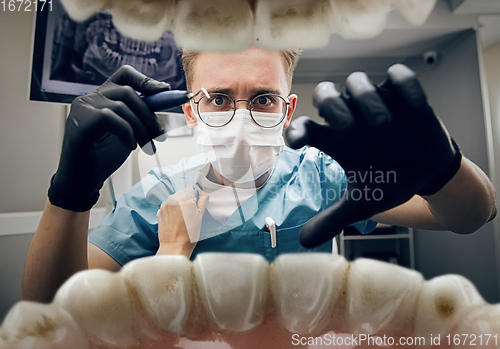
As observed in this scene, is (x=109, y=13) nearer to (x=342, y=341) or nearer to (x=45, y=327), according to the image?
(x=45, y=327)

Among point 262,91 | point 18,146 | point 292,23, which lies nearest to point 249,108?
point 262,91

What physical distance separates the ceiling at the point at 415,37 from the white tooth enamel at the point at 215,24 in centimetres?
11

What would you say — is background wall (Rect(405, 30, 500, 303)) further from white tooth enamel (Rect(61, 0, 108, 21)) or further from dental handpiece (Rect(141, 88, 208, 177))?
white tooth enamel (Rect(61, 0, 108, 21))

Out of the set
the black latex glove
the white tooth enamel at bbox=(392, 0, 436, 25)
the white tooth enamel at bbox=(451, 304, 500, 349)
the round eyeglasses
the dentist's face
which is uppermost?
the white tooth enamel at bbox=(392, 0, 436, 25)

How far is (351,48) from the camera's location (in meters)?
0.42

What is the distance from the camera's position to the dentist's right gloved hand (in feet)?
1.38

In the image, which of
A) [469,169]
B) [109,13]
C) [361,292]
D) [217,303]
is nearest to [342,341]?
[361,292]

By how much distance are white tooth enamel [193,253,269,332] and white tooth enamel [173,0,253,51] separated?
30 centimetres

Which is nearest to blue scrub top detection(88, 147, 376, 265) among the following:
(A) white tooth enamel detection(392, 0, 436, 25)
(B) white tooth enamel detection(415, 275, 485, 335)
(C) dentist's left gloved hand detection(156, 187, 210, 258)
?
(C) dentist's left gloved hand detection(156, 187, 210, 258)

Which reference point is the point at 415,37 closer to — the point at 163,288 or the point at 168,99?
the point at 168,99

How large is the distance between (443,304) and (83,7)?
66 centimetres

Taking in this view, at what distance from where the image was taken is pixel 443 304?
1.32 feet

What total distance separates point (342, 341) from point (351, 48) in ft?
1.34

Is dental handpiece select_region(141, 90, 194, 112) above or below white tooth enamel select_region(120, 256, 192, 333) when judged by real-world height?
above
